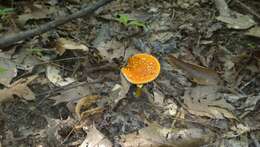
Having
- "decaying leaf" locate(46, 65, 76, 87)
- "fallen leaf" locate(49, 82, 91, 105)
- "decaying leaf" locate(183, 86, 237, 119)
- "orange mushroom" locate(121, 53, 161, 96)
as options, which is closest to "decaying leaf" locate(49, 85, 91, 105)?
"fallen leaf" locate(49, 82, 91, 105)

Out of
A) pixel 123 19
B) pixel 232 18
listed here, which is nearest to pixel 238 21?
pixel 232 18

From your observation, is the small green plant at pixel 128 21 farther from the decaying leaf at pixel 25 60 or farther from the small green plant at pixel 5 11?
the small green plant at pixel 5 11

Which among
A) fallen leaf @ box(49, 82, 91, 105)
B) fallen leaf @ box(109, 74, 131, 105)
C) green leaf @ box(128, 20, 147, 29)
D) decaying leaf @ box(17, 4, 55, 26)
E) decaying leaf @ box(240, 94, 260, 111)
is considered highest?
decaying leaf @ box(17, 4, 55, 26)

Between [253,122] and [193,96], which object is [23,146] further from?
[253,122]

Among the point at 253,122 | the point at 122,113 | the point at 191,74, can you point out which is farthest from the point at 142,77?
the point at 253,122

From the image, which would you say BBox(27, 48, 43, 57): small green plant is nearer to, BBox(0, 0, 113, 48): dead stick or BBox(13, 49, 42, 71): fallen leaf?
BBox(13, 49, 42, 71): fallen leaf
